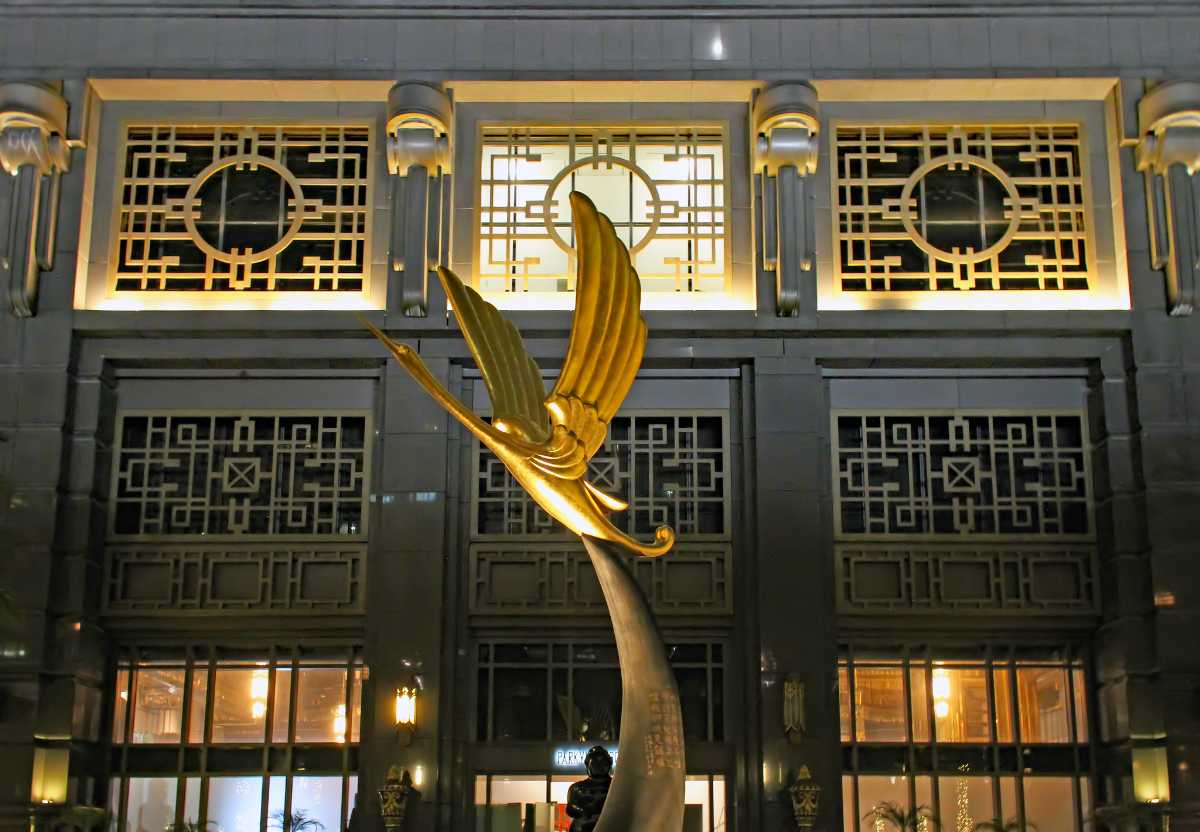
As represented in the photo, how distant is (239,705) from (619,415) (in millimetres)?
5297

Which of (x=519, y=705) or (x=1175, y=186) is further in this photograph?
(x=1175, y=186)

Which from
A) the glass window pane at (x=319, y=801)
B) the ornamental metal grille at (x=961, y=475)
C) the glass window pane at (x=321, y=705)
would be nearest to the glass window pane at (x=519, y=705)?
the glass window pane at (x=321, y=705)

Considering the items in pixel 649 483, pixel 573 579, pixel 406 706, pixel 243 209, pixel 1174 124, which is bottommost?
pixel 406 706

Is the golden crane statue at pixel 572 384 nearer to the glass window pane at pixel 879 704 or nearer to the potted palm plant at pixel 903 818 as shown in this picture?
the glass window pane at pixel 879 704

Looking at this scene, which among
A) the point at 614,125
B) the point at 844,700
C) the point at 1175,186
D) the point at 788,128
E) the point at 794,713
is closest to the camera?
the point at 794,713

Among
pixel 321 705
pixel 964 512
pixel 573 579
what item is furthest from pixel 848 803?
pixel 321 705

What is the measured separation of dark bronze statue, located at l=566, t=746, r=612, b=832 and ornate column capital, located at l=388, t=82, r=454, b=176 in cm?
863

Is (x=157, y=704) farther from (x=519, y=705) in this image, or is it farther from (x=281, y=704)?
(x=519, y=705)

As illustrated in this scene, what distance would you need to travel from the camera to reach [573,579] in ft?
54.2

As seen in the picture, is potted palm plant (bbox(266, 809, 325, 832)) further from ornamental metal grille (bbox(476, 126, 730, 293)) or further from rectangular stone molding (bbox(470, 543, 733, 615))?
ornamental metal grille (bbox(476, 126, 730, 293))

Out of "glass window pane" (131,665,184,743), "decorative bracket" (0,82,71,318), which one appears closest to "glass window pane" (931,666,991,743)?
"glass window pane" (131,665,184,743)

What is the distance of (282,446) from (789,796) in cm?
674

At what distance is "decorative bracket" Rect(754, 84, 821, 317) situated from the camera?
16.9m

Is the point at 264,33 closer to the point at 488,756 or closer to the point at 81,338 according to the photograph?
the point at 81,338
